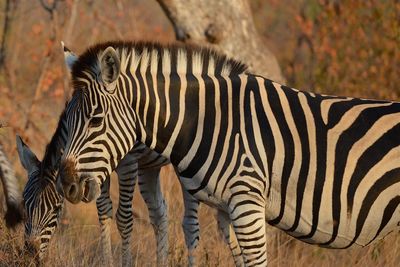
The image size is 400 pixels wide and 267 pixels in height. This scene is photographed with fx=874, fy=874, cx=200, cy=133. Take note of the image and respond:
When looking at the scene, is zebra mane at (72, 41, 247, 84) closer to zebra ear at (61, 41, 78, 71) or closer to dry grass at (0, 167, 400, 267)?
zebra ear at (61, 41, 78, 71)

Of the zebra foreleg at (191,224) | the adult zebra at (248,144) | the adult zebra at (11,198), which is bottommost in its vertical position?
the adult zebra at (11,198)

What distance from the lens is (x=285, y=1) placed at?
2164 centimetres

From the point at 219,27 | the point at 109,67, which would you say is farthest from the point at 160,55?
the point at 219,27

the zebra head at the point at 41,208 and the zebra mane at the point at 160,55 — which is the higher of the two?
the zebra mane at the point at 160,55

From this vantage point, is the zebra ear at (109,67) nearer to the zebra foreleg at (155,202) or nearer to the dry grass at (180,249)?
the dry grass at (180,249)

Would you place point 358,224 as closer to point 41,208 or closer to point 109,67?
point 109,67

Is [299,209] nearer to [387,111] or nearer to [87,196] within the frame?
[387,111]

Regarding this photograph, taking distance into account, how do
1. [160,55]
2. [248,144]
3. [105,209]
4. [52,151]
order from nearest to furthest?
[248,144] → [160,55] → [52,151] → [105,209]

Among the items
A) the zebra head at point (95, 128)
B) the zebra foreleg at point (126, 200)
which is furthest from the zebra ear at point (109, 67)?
the zebra foreleg at point (126, 200)

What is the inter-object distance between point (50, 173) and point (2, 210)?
1361mm

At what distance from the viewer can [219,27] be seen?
28.1 ft

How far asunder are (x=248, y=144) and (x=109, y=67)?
3.21ft

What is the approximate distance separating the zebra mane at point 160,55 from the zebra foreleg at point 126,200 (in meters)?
1.86

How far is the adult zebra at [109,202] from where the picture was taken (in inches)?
258
